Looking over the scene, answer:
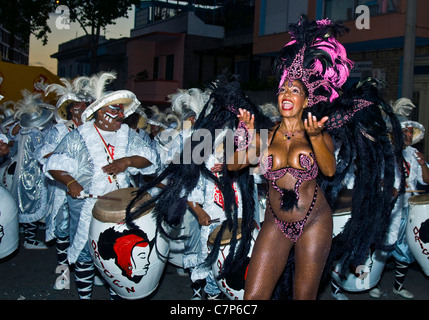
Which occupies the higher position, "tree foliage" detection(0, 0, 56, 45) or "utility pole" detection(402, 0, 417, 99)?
"tree foliage" detection(0, 0, 56, 45)

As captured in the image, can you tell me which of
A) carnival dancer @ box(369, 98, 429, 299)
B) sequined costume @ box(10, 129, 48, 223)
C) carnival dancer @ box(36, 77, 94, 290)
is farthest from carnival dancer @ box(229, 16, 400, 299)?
sequined costume @ box(10, 129, 48, 223)

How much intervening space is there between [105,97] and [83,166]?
2.19 ft

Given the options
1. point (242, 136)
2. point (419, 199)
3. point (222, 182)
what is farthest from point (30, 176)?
point (419, 199)

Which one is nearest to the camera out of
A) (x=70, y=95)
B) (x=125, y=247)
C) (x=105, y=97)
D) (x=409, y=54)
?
(x=125, y=247)

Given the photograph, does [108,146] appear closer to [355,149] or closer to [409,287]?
[355,149]

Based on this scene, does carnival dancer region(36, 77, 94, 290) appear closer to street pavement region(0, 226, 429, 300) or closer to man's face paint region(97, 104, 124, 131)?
street pavement region(0, 226, 429, 300)

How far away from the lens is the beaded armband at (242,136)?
3.33 meters

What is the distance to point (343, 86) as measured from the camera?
140 inches

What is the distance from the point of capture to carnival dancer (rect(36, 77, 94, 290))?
5285 millimetres

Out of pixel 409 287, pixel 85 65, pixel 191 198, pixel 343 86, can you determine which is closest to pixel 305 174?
pixel 343 86

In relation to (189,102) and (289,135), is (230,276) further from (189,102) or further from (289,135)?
(189,102)

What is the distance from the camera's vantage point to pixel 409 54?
797 cm

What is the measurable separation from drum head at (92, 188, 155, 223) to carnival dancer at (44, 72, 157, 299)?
34 cm
